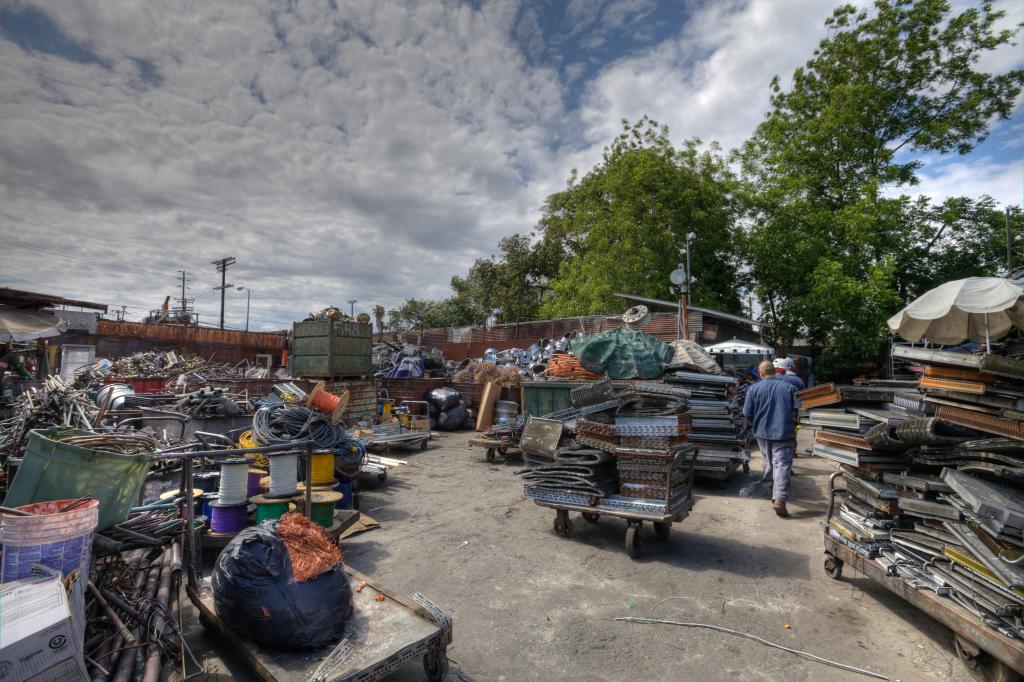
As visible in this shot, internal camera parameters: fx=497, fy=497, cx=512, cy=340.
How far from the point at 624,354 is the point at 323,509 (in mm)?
6461

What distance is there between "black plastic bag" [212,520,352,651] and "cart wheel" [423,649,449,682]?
21.8 inches

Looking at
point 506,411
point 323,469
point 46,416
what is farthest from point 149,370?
point 323,469

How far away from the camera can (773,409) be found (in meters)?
6.80

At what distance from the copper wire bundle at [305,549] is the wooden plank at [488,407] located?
10117 millimetres

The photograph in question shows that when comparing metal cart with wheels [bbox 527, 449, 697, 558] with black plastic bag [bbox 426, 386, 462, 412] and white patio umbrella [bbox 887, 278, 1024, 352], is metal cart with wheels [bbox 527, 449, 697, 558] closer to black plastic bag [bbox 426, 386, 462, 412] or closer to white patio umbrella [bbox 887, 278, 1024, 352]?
white patio umbrella [bbox 887, 278, 1024, 352]

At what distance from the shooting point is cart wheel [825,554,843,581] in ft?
14.9

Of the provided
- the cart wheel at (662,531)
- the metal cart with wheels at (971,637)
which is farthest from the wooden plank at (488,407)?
the metal cart with wheels at (971,637)

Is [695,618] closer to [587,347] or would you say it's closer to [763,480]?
[763,480]

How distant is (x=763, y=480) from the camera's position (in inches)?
297

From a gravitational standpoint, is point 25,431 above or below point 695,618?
above

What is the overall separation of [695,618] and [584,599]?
89 centimetres

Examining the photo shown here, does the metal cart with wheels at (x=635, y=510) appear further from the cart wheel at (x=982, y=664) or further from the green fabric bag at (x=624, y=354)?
the green fabric bag at (x=624, y=354)

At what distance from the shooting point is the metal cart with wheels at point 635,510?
4.96m

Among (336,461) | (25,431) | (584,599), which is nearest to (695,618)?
(584,599)
